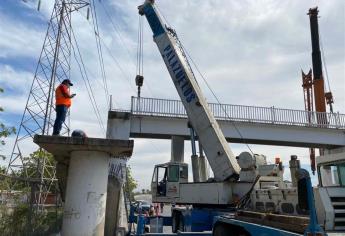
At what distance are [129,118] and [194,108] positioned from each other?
10122mm

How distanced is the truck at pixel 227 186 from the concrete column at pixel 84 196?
138 inches

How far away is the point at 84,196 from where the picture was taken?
11.5 meters

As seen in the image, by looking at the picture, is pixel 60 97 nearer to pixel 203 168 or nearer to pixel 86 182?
pixel 86 182

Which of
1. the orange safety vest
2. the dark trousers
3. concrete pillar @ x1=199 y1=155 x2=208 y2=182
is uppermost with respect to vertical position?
the orange safety vest

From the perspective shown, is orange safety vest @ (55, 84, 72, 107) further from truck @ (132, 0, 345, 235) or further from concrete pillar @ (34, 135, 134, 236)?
truck @ (132, 0, 345, 235)

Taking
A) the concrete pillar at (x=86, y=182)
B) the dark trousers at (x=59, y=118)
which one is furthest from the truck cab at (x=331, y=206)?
the dark trousers at (x=59, y=118)

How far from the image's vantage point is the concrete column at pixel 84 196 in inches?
449

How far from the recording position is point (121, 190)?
14.9 m

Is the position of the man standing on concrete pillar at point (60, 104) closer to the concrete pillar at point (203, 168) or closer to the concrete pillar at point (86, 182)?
the concrete pillar at point (86, 182)

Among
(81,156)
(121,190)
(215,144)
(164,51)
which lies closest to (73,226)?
(81,156)

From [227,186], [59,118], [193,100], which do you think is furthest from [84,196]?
[193,100]


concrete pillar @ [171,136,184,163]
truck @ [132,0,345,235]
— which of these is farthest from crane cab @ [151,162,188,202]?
concrete pillar @ [171,136,184,163]

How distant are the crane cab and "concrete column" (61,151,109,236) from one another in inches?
200

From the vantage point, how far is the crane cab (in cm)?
1658
